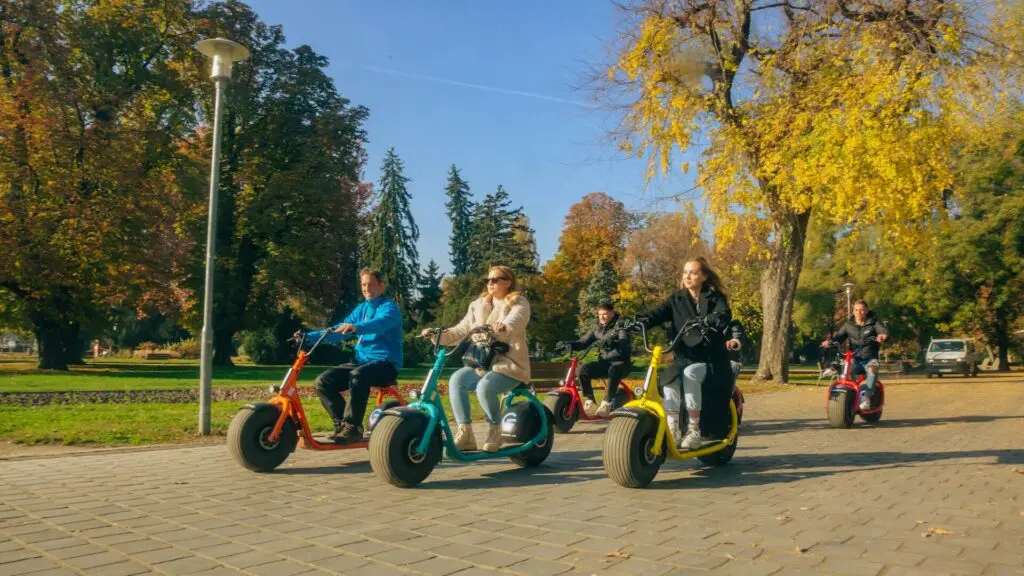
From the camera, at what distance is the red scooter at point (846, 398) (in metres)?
11.4

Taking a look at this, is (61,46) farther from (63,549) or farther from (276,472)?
(63,549)

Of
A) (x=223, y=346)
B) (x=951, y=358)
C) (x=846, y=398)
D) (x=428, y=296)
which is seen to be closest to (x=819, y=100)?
(x=846, y=398)

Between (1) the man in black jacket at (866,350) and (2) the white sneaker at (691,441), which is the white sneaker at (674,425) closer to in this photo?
(2) the white sneaker at (691,441)

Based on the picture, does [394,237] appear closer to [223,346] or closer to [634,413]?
[223,346]

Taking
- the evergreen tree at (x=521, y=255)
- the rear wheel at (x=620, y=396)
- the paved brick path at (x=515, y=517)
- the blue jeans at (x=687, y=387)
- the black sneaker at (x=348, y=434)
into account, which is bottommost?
the paved brick path at (x=515, y=517)

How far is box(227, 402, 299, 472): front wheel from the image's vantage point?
6875mm

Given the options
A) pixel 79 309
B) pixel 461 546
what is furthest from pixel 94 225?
pixel 461 546

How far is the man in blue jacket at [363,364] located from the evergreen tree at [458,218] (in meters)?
67.5

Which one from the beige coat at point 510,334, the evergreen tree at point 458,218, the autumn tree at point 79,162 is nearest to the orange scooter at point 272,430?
the beige coat at point 510,334

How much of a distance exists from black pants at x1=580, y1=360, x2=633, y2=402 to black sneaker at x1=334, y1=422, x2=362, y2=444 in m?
4.06

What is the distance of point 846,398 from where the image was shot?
11430 millimetres

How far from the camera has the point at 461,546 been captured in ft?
14.9

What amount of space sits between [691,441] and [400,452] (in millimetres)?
2592

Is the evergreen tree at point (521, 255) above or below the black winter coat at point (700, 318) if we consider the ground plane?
above
